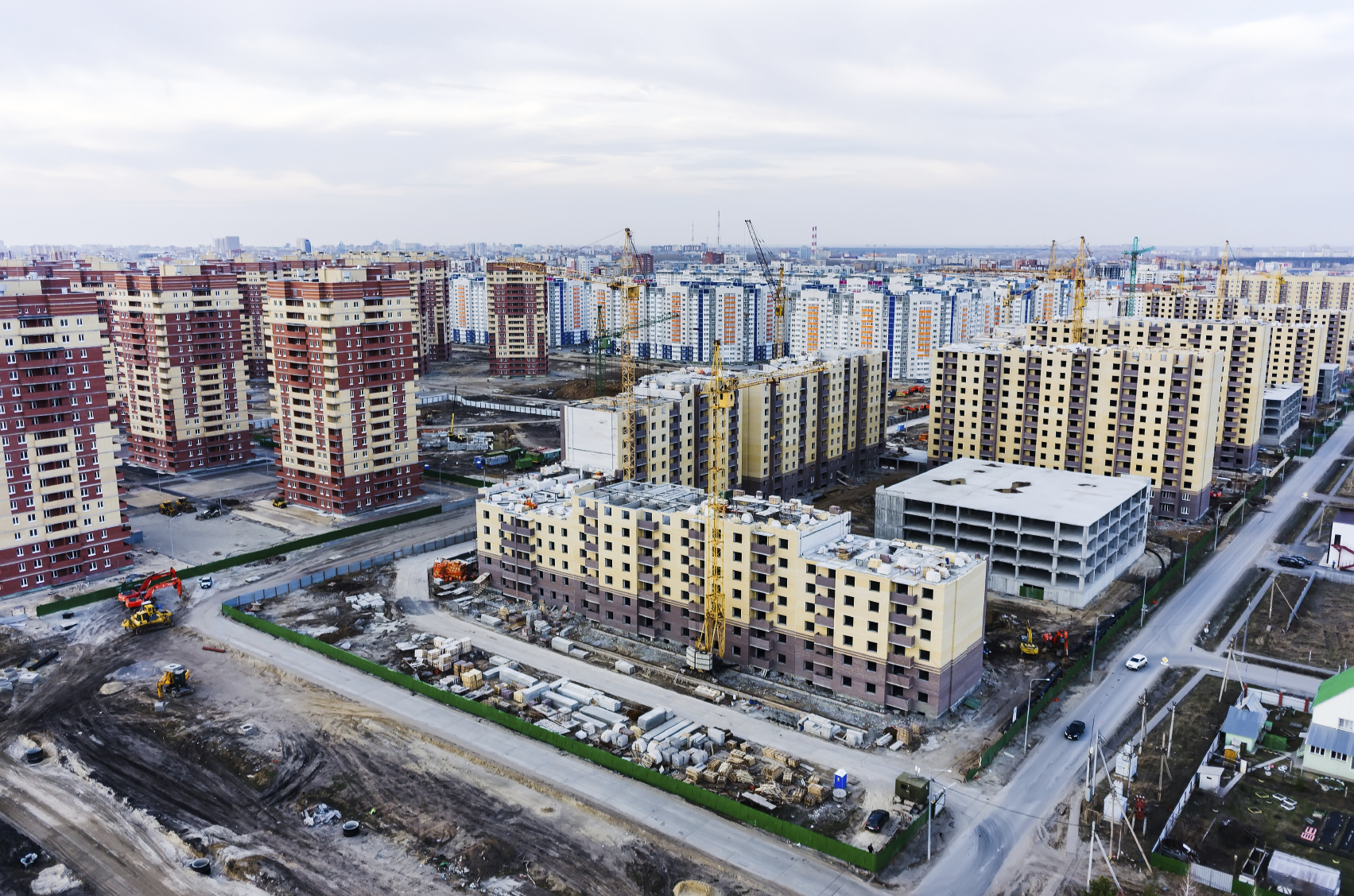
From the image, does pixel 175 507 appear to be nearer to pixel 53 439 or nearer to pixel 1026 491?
pixel 53 439

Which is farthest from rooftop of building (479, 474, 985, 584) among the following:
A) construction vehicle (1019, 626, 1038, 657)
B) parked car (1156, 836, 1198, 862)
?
parked car (1156, 836, 1198, 862)

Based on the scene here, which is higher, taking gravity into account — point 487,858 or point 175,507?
point 175,507

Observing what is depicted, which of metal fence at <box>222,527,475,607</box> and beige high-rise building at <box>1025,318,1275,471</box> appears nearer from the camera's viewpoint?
metal fence at <box>222,527,475,607</box>

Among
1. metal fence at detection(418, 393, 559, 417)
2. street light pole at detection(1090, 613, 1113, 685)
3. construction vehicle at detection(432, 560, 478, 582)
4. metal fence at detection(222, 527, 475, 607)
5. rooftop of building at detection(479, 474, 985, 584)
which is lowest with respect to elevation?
street light pole at detection(1090, 613, 1113, 685)

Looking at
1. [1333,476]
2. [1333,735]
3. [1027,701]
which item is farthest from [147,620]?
[1333,476]

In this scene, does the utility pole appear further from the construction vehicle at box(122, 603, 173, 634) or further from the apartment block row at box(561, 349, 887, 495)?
the construction vehicle at box(122, 603, 173, 634)

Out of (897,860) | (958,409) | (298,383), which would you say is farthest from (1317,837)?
(298,383)
